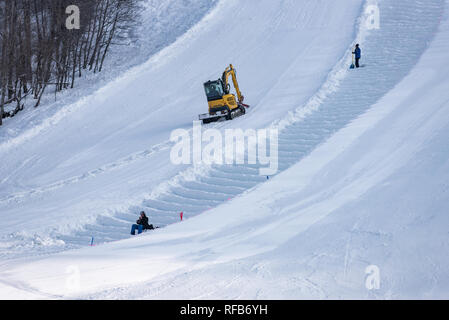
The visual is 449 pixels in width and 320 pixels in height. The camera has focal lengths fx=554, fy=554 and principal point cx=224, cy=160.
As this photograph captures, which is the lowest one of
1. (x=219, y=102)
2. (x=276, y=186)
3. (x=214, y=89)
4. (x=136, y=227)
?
(x=136, y=227)

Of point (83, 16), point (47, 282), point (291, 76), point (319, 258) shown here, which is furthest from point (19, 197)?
point (83, 16)

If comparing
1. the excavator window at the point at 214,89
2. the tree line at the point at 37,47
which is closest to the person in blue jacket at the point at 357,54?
the excavator window at the point at 214,89

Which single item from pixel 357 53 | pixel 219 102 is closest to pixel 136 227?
pixel 219 102

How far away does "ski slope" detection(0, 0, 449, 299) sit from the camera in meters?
8.38

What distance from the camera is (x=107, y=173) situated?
17.3 meters

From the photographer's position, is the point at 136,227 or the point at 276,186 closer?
the point at 136,227

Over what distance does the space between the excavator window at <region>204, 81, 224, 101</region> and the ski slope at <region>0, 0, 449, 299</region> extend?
3.56 ft
